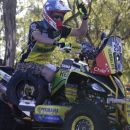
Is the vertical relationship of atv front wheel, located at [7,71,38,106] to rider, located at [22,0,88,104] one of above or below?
below

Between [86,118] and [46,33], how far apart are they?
1.66 m

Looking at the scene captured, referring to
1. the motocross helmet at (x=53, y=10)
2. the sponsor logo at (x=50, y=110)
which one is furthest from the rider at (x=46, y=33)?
the sponsor logo at (x=50, y=110)

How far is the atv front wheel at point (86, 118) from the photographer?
735 centimetres

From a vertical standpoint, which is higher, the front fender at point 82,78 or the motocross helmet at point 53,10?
the motocross helmet at point 53,10

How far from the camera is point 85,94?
7.98 m

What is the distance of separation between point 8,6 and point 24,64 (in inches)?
375

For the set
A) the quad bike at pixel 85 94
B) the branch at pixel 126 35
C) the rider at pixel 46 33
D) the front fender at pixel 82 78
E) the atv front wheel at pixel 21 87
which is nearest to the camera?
the quad bike at pixel 85 94

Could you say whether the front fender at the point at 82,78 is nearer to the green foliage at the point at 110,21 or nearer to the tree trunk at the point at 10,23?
the tree trunk at the point at 10,23

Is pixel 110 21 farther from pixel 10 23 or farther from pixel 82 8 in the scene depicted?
pixel 82 8

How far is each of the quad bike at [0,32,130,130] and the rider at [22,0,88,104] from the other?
25 centimetres

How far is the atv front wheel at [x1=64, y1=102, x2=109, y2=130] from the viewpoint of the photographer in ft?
24.1

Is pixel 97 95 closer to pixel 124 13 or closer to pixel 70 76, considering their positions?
pixel 70 76

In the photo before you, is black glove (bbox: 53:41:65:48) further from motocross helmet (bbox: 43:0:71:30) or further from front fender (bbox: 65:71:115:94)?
front fender (bbox: 65:71:115:94)

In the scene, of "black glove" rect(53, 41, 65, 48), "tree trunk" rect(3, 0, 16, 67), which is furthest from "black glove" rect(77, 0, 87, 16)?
"tree trunk" rect(3, 0, 16, 67)
